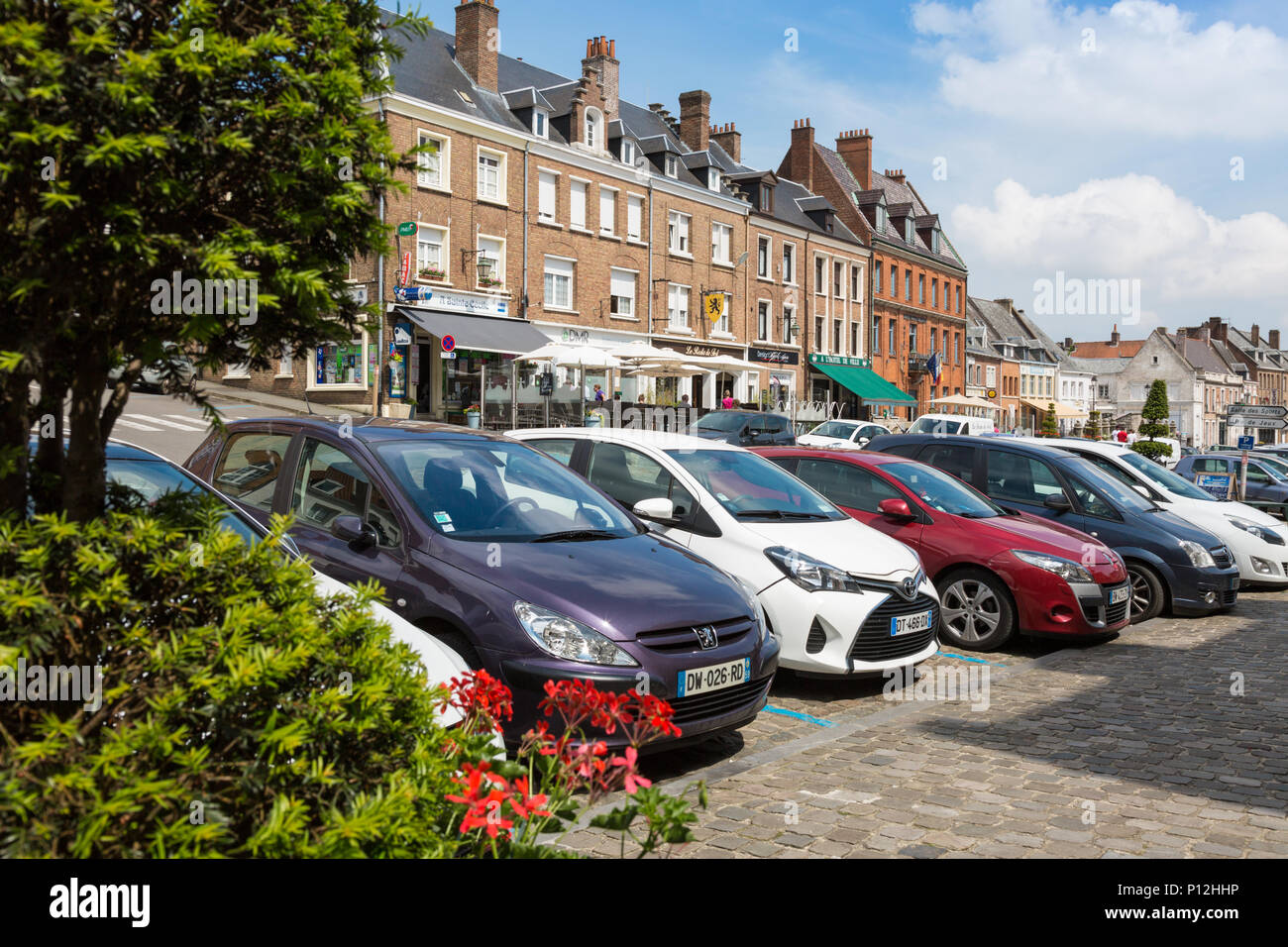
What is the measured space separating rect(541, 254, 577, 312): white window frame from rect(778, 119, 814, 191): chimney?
23.4 m

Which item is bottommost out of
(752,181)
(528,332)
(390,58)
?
(390,58)

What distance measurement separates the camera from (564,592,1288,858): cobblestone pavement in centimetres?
443

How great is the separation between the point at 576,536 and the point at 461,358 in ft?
87.2

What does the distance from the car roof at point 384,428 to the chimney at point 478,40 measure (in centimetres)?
3006

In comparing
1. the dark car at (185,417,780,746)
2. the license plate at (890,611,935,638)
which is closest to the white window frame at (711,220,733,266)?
the license plate at (890,611,935,638)

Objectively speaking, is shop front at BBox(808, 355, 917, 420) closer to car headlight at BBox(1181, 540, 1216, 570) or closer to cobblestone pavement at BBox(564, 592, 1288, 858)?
car headlight at BBox(1181, 540, 1216, 570)

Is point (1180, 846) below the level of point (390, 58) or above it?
below

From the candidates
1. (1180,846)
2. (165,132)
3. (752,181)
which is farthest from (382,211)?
(752,181)

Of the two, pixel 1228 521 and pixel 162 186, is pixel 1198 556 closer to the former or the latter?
pixel 1228 521

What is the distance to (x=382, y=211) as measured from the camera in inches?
107

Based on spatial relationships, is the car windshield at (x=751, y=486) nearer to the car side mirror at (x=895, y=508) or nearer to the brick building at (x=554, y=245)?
the car side mirror at (x=895, y=508)

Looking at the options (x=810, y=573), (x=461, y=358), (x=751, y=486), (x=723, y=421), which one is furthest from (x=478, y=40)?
(x=810, y=573)
